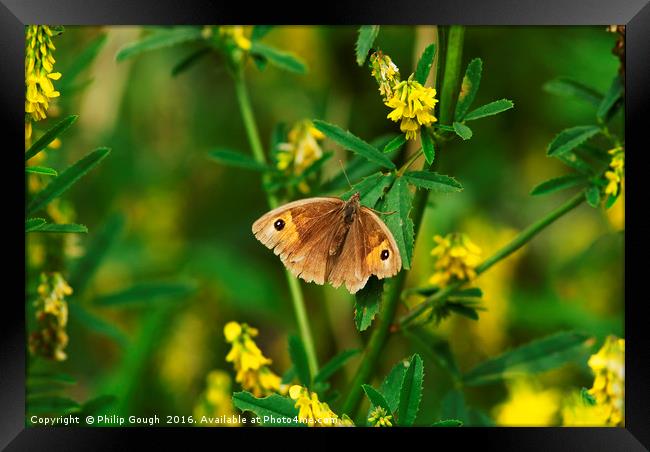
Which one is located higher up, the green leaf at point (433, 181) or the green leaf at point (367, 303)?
the green leaf at point (433, 181)

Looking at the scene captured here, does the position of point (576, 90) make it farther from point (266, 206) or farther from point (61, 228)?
point (266, 206)

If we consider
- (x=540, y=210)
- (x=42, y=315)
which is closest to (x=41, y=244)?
(x=42, y=315)

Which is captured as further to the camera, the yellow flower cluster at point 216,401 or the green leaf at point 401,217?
the yellow flower cluster at point 216,401

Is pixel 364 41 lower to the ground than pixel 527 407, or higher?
higher

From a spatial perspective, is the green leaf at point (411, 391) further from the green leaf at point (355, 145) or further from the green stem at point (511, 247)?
the green leaf at point (355, 145)

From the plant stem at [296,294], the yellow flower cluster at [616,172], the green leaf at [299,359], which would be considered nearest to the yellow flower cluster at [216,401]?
the plant stem at [296,294]

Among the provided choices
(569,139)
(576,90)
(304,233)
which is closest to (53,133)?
(304,233)
